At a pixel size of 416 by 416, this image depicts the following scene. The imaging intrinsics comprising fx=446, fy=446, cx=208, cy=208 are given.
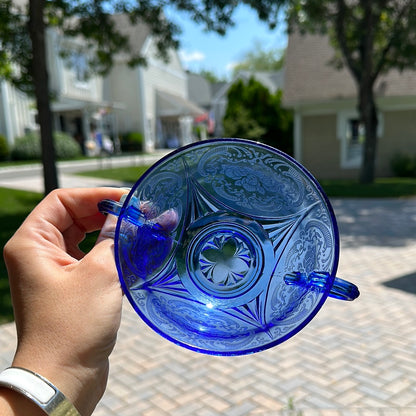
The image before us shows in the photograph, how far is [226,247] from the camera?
50.9 inches

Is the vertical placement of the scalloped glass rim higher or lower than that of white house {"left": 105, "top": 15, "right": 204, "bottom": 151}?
lower

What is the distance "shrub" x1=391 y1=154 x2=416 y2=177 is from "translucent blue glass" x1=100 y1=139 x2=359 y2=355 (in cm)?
1767

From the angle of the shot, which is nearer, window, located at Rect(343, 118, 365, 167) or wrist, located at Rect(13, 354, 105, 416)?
wrist, located at Rect(13, 354, 105, 416)

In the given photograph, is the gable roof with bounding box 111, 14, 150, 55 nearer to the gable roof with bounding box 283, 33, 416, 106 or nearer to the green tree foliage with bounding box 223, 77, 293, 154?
→ the green tree foliage with bounding box 223, 77, 293, 154

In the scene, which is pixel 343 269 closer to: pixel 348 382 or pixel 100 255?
pixel 348 382

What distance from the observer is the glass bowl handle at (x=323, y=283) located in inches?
45.8

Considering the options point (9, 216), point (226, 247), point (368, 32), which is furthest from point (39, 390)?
point (368, 32)

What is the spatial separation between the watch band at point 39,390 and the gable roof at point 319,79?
17014 mm

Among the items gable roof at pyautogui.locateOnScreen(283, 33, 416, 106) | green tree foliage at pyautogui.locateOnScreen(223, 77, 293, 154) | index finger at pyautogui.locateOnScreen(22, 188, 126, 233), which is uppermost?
gable roof at pyautogui.locateOnScreen(283, 33, 416, 106)

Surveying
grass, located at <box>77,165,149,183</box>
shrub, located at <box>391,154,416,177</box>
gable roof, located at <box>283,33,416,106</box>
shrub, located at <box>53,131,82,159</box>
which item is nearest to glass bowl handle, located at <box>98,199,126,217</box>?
grass, located at <box>77,165,149,183</box>

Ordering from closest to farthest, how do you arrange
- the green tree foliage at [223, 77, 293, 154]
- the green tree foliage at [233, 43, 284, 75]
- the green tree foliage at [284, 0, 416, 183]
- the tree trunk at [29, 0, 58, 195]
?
the tree trunk at [29, 0, 58, 195] < the green tree foliage at [284, 0, 416, 183] < the green tree foliage at [223, 77, 293, 154] < the green tree foliage at [233, 43, 284, 75]

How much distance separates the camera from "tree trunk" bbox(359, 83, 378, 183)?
14203 mm

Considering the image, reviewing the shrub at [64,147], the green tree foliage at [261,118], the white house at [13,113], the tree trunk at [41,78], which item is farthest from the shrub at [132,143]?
the tree trunk at [41,78]

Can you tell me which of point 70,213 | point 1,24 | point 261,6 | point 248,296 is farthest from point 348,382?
point 1,24
